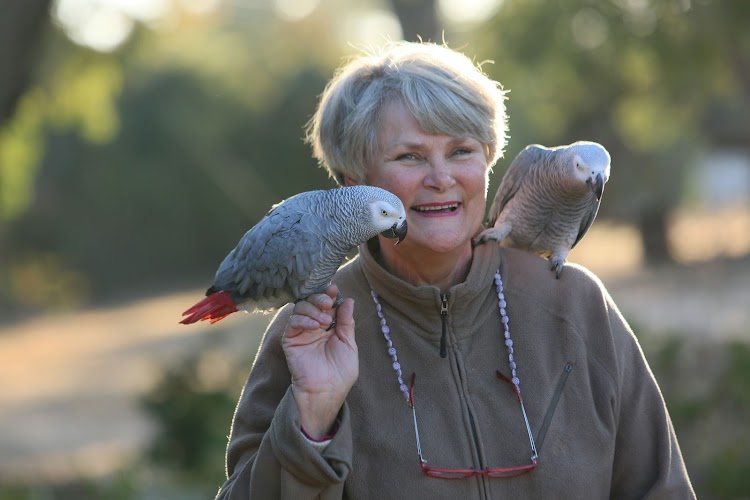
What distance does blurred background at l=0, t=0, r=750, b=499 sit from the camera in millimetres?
5859

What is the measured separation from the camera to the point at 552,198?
2.54 meters

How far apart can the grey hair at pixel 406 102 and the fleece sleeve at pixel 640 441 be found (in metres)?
0.60

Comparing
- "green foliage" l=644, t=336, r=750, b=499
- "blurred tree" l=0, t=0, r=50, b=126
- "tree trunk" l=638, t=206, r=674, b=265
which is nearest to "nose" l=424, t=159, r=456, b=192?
"blurred tree" l=0, t=0, r=50, b=126

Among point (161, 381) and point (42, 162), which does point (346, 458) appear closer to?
point (161, 381)

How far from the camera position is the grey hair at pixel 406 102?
2053 millimetres

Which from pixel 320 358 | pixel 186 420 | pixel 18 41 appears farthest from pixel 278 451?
pixel 186 420

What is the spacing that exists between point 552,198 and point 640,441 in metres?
0.75

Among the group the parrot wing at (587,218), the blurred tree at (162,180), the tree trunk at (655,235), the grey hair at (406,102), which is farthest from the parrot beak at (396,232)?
the blurred tree at (162,180)

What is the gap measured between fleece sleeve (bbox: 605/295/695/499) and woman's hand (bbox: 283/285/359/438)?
636mm

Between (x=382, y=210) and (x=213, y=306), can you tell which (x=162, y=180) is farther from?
(x=382, y=210)

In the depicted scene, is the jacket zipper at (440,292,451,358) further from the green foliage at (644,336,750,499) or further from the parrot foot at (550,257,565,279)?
the green foliage at (644,336,750,499)

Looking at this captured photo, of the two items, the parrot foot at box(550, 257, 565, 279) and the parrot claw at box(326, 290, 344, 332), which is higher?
the parrot claw at box(326, 290, 344, 332)

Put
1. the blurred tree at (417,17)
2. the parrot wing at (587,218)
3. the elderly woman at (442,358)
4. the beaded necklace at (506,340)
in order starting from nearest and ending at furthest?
the elderly woman at (442,358), the beaded necklace at (506,340), the parrot wing at (587,218), the blurred tree at (417,17)

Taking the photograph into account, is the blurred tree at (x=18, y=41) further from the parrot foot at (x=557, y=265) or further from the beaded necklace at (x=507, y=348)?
the parrot foot at (x=557, y=265)
